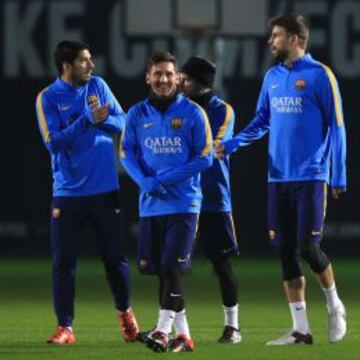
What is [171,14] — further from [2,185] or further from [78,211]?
[78,211]

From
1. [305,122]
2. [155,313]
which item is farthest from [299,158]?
[155,313]

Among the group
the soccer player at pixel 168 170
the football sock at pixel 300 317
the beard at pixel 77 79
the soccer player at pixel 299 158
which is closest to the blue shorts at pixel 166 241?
the soccer player at pixel 168 170

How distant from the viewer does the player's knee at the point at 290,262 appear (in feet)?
34.5

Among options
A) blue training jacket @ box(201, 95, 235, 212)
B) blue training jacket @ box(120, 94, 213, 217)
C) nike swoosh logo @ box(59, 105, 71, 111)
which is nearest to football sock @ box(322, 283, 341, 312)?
blue training jacket @ box(201, 95, 235, 212)

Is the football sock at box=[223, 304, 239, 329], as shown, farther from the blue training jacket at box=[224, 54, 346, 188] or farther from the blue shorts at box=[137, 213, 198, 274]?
the blue training jacket at box=[224, 54, 346, 188]

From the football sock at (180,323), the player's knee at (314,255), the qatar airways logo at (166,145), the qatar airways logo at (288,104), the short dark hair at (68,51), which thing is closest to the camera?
the qatar airways logo at (166,145)

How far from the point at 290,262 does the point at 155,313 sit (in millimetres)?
2802

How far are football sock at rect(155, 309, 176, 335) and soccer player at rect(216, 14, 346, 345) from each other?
A: 921 millimetres

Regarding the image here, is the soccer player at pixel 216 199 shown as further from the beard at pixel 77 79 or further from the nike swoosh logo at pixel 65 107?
the nike swoosh logo at pixel 65 107

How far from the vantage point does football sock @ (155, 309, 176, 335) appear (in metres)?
9.77

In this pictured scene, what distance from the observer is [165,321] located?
9781mm

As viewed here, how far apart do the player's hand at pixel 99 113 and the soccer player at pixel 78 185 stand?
0.14 m

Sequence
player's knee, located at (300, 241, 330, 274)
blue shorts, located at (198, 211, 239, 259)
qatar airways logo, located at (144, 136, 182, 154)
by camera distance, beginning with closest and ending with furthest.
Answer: qatar airways logo, located at (144, 136, 182, 154), player's knee, located at (300, 241, 330, 274), blue shorts, located at (198, 211, 239, 259)

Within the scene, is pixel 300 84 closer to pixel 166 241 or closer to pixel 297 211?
pixel 297 211
